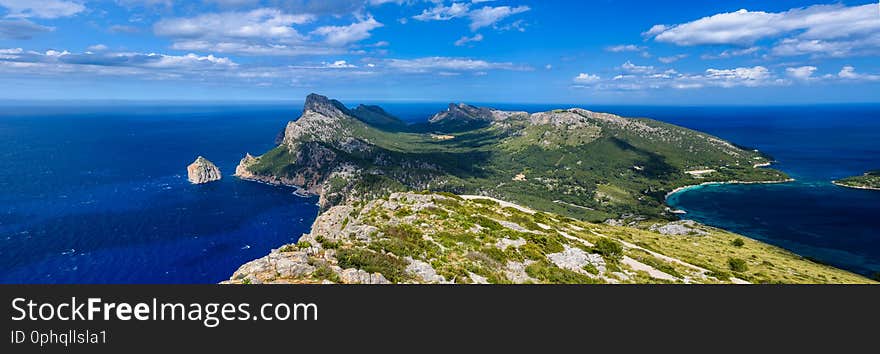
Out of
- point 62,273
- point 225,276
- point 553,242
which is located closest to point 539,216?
point 553,242

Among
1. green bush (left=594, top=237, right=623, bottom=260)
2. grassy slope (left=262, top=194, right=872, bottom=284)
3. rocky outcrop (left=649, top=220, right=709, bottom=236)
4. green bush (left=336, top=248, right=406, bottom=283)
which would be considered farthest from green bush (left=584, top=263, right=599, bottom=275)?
rocky outcrop (left=649, top=220, right=709, bottom=236)

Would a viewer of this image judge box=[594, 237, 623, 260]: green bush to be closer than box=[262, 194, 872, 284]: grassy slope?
No

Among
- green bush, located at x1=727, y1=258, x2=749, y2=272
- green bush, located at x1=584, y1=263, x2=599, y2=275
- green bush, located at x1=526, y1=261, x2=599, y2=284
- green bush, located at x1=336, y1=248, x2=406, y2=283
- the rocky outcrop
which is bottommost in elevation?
the rocky outcrop

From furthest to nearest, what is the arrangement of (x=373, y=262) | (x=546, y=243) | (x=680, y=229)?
(x=680, y=229)
(x=546, y=243)
(x=373, y=262)

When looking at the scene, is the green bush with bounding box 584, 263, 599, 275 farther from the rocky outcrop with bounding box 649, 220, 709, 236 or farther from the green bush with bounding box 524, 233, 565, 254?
the rocky outcrop with bounding box 649, 220, 709, 236

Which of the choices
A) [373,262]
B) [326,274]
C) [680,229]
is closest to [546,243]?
[373,262]

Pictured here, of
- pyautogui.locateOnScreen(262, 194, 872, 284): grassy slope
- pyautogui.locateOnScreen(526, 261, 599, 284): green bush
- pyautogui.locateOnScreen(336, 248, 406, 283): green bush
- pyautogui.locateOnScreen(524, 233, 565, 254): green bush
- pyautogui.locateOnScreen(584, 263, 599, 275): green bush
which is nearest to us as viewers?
pyautogui.locateOnScreen(336, 248, 406, 283): green bush

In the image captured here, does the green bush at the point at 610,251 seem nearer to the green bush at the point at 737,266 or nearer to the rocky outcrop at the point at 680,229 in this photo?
the green bush at the point at 737,266

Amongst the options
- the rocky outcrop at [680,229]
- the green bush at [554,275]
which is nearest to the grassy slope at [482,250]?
the green bush at [554,275]

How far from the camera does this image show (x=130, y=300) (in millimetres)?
20922

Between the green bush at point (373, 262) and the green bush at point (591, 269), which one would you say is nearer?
the green bush at point (373, 262)

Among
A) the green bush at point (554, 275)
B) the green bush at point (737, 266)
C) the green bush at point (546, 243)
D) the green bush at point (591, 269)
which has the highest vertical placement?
the green bush at point (546, 243)

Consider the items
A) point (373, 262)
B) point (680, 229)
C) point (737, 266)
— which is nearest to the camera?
point (373, 262)

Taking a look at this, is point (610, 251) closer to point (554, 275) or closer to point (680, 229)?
point (554, 275)
